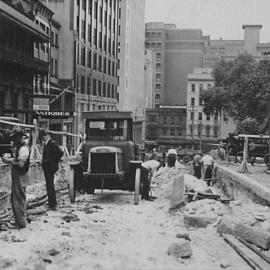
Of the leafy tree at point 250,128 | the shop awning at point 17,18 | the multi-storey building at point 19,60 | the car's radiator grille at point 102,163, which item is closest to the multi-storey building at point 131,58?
the leafy tree at point 250,128

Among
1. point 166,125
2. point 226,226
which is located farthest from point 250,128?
point 166,125

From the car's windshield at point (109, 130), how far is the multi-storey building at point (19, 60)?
15641 millimetres

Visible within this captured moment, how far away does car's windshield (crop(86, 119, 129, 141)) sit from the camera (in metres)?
14.5

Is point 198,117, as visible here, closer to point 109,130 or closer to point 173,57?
point 173,57

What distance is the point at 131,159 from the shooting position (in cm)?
1447

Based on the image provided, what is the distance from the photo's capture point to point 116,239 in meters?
9.20

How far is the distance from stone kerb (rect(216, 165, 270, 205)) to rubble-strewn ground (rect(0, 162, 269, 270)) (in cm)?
80

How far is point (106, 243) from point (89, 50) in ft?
167

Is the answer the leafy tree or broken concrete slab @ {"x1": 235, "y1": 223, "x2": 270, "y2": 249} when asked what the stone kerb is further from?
the leafy tree

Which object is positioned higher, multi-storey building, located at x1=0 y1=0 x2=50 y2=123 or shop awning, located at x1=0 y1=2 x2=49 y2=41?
shop awning, located at x1=0 y1=2 x2=49 y2=41

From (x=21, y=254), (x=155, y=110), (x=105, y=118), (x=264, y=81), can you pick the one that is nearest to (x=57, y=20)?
(x=264, y=81)

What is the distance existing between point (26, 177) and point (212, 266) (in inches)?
147

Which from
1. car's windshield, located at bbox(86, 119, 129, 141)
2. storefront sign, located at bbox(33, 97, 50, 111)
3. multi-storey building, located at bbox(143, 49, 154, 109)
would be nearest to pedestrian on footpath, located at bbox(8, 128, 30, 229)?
car's windshield, located at bbox(86, 119, 129, 141)

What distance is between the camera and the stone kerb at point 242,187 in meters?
12.7
